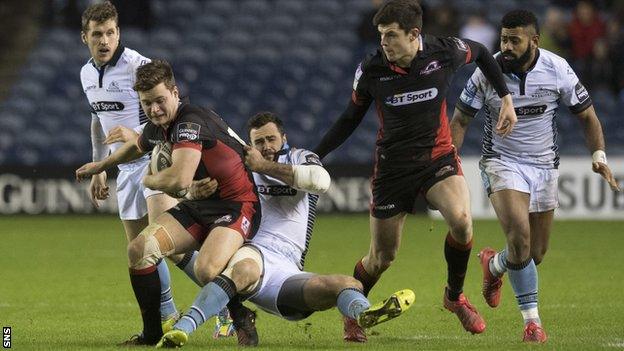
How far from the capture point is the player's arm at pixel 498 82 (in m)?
8.12

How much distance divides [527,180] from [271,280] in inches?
84.5

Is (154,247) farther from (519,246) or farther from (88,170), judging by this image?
(519,246)

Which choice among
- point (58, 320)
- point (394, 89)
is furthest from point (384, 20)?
point (58, 320)

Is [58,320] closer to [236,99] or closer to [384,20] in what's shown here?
[384,20]

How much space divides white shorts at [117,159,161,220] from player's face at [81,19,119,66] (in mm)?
817

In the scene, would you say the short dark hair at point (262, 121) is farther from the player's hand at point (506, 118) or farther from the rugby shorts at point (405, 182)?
the player's hand at point (506, 118)

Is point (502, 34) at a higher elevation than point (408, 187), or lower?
higher

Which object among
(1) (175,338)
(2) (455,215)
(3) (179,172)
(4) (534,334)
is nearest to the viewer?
(1) (175,338)

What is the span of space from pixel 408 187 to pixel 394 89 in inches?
25.7

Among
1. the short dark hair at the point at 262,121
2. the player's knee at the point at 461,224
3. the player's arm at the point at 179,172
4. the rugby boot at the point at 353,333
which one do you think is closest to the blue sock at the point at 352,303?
the rugby boot at the point at 353,333

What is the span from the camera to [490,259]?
939 centimetres

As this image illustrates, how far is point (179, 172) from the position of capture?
7.41 m

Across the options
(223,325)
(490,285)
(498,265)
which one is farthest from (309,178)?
(490,285)

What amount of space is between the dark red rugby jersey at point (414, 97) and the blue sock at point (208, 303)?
1627 mm
